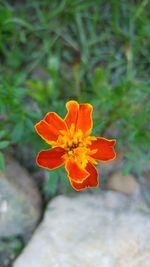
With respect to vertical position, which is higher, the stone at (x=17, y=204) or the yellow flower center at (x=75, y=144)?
the yellow flower center at (x=75, y=144)

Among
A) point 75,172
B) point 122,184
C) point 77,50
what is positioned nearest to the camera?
point 75,172

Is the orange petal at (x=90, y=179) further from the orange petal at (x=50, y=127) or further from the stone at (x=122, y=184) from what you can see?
the stone at (x=122, y=184)

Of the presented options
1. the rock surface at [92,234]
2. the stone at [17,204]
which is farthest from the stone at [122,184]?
the stone at [17,204]

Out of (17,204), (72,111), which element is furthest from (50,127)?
(17,204)

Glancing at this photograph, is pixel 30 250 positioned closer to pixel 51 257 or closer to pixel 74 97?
pixel 51 257

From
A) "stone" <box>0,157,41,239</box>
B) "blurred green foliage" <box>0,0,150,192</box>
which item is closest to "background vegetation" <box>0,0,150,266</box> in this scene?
"blurred green foliage" <box>0,0,150,192</box>

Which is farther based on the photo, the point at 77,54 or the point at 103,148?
the point at 77,54

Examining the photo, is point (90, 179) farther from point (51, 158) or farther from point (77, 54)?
point (77, 54)

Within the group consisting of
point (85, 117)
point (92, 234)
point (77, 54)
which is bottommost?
point (92, 234)

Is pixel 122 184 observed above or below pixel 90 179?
below
